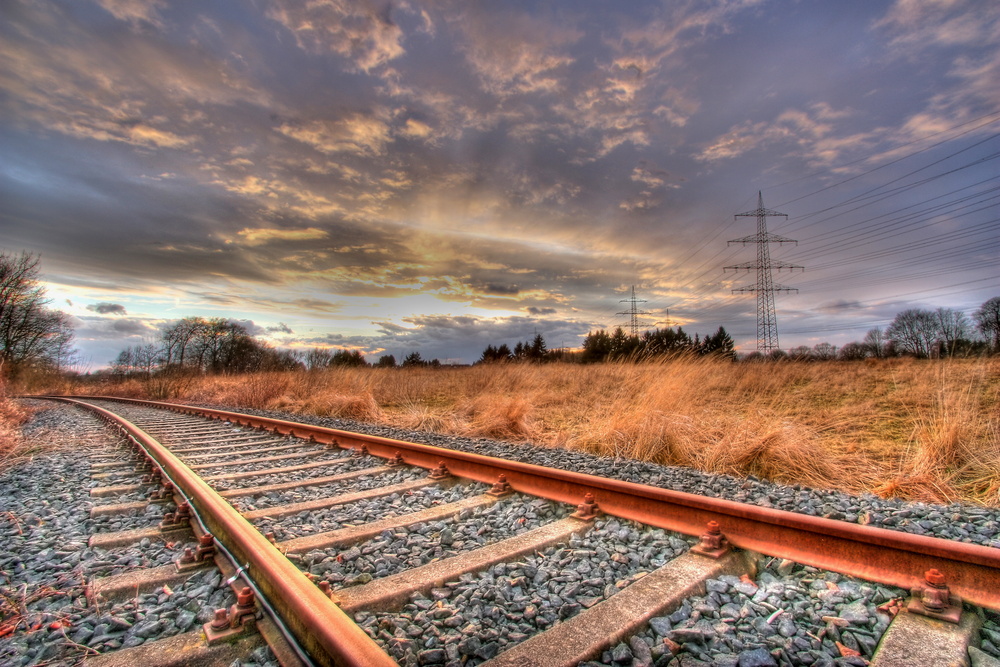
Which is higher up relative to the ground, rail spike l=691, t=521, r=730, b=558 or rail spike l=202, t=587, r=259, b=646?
rail spike l=691, t=521, r=730, b=558

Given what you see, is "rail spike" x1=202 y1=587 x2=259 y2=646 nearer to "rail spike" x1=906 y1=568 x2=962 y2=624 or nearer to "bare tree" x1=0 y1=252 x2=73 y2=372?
"rail spike" x1=906 y1=568 x2=962 y2=624

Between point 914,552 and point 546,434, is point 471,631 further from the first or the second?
point 546,434

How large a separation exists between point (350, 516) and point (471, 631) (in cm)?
175

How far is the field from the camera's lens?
4523 millimetres

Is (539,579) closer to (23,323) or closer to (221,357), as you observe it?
(23,323)

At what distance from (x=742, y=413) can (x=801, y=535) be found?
5546mm

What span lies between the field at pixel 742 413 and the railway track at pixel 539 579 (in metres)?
2.24

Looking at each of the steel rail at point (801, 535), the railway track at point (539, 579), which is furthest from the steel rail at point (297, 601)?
the steel rail at point (801, 535)

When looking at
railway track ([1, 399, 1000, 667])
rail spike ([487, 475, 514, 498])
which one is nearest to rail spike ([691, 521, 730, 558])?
railway track ([1, 399, 1000, 667])

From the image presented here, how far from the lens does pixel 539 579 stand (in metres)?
2.33

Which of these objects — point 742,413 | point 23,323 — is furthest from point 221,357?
point 742,413

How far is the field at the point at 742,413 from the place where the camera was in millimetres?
4523

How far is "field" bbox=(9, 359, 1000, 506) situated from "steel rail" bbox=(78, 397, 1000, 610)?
2.12 meters

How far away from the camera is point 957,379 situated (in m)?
6.89
